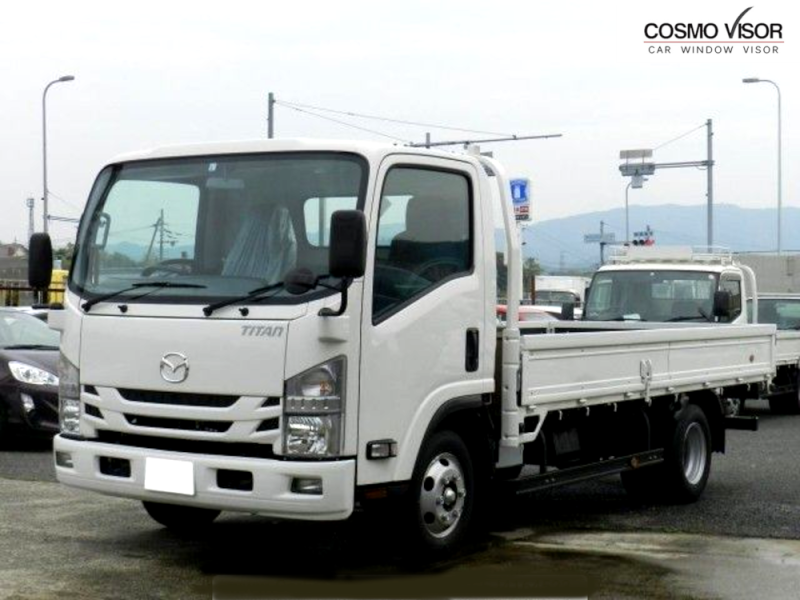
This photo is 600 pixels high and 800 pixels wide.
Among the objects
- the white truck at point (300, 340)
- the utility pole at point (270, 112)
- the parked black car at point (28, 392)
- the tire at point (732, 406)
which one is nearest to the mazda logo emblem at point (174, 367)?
the white truck at point (300, 340)

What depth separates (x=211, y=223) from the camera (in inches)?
297

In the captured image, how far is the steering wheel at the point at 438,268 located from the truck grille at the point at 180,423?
1411 millimetres

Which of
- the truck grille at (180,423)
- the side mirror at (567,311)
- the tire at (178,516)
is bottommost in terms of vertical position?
the tire at (178,516)

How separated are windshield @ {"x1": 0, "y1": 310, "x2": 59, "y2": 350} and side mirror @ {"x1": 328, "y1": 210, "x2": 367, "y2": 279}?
8.37m

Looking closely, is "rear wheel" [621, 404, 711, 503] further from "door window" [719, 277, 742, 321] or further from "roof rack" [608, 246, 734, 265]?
"roof rack" [608, 246, 734, 265]

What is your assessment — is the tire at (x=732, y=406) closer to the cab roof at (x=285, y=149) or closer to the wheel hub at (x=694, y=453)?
the wheel hub at (x=694, y=453)

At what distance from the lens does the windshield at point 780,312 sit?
20308mm

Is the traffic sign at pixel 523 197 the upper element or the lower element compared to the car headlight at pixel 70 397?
upper

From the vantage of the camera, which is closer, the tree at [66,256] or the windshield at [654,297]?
the tree at [66,256]

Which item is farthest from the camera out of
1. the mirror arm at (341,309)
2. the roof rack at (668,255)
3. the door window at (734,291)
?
the roof rack at (668,255)

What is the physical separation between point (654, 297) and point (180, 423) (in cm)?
1015

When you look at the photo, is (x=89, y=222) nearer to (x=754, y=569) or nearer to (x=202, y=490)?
(x=202, y=490)

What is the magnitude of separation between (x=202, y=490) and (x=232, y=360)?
2.31 feet

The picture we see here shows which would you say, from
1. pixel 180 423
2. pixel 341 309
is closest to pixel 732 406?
pixel 341 309
